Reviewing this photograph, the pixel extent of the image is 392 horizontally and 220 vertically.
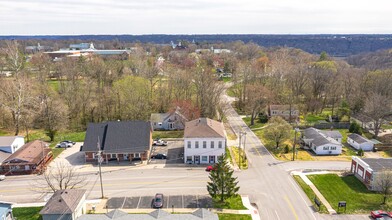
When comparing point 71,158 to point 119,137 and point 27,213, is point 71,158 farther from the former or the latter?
point 27,213

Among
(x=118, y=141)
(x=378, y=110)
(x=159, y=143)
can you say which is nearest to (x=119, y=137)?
(x=118, y=141)

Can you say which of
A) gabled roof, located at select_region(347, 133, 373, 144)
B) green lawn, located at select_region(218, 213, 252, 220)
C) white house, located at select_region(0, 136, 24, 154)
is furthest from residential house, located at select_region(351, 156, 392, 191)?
white house, located at select_region(0, 136, 24, 154)

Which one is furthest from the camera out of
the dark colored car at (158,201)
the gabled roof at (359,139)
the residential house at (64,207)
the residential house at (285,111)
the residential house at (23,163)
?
the residential house at (285,111)

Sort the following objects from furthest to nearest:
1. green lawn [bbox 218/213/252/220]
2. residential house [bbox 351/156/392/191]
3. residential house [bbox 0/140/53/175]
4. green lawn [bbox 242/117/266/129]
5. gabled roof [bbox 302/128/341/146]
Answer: green lawn [bbox 242/117/266/129], gabled roof [bbox 302/128/341/146], residential house [bbox 0/140/53/175], residential house [bbox 351/156/392/191], green lawn [bbox 218/213/252/220]

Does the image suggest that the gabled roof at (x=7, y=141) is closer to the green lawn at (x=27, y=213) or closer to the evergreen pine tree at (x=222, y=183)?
the green lawn at (x=27, y=213)

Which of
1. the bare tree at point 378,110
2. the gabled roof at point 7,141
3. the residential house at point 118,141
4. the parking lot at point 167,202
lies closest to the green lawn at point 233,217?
the parking lot at point 167,202

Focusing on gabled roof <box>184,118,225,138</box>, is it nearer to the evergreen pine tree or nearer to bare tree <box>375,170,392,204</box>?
the evergreen pine tree
